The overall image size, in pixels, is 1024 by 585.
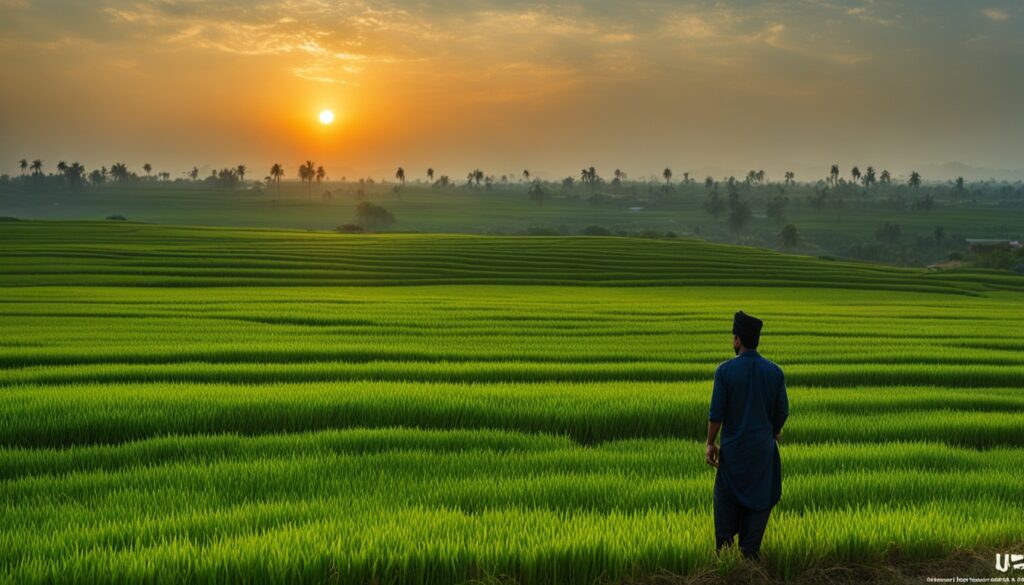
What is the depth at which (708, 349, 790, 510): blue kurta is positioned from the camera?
5730 millimetres

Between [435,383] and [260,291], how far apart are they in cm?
2587

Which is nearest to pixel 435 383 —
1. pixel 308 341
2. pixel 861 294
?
pixel 308 341

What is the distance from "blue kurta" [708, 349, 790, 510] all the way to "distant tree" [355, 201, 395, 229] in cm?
14952

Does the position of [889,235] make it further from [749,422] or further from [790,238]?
[749,422]

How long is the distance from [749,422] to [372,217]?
15259 centimetres

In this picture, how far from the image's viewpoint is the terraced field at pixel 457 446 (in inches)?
231

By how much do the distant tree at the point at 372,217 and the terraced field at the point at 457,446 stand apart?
421 feet

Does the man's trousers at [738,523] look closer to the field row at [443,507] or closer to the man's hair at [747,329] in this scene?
the field row at [443,507]

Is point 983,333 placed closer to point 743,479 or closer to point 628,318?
point 628,318

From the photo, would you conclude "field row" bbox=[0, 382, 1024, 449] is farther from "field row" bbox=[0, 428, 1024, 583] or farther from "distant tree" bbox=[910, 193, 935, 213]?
"distant tree" bbox=[910, 193, 935, 213]

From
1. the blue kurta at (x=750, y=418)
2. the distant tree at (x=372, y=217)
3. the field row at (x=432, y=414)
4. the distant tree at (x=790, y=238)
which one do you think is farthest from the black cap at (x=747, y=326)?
the distant tree at (x=372, y=217)

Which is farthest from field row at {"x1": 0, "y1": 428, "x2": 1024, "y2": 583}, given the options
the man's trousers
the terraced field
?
the man's trousers

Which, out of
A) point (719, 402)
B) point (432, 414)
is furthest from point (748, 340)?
point (432, 414)

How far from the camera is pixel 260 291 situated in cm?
3694
